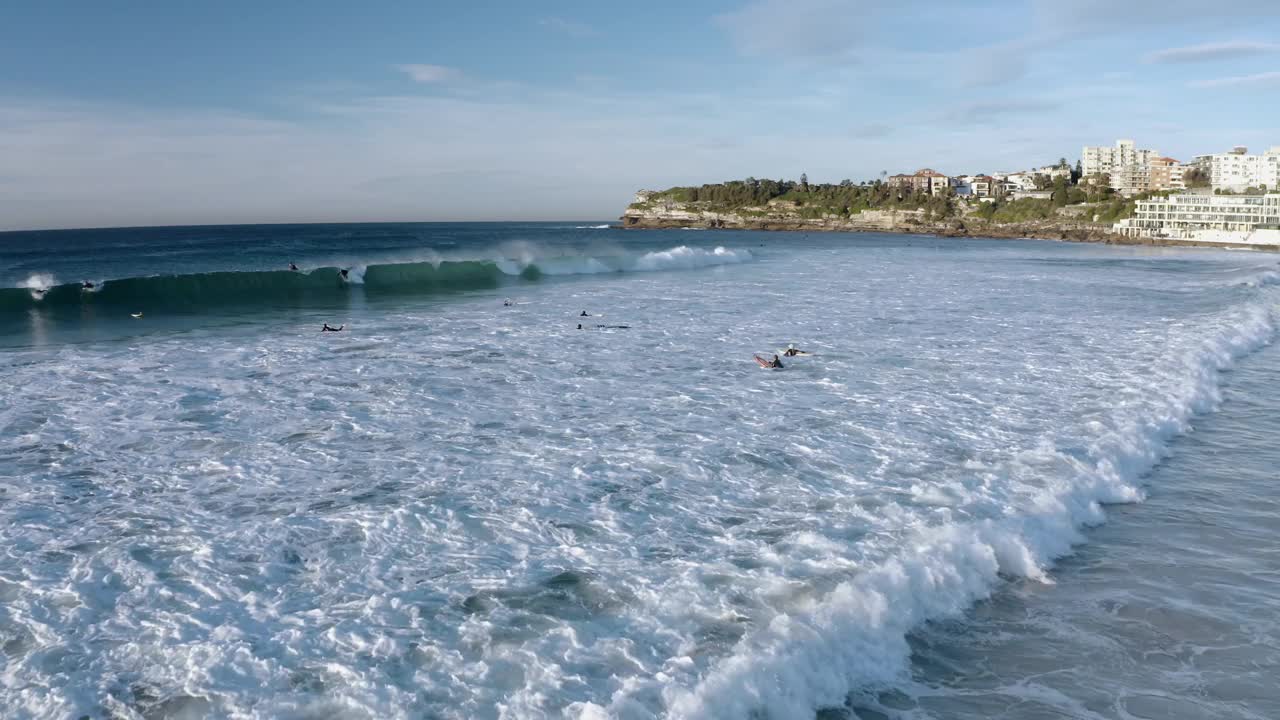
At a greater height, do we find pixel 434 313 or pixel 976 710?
pixel 434 313

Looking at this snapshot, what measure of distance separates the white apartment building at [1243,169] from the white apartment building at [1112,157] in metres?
13.1

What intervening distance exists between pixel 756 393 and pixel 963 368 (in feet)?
14.9

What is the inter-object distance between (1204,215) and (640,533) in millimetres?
121679

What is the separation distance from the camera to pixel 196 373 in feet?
47.0

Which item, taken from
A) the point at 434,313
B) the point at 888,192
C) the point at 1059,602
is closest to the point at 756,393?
the point at 1059,602

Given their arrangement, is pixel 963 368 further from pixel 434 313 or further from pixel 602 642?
pixel 434 313

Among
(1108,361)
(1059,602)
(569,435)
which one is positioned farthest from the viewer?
(1108,361)

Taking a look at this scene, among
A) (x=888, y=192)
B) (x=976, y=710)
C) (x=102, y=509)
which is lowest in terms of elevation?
(x=976, y=710)

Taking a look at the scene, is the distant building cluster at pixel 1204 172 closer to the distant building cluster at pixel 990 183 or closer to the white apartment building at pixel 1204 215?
the distant building cluster at pixel 990 183

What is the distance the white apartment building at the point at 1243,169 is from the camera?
147 m

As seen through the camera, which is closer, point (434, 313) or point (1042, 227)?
point (434, 313)

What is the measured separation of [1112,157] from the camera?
18475 centimetres

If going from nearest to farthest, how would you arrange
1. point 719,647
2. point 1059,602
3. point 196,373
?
1. point 719,647
2. point 1059,602
3. point 196,373

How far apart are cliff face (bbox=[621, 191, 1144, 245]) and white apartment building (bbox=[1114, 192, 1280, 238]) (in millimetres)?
4362
